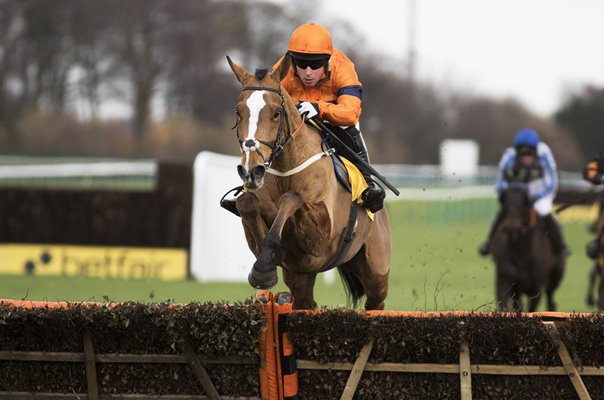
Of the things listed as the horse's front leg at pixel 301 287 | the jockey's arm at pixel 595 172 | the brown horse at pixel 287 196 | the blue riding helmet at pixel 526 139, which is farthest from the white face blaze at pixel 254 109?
the blue riding helmet at pixel 526 139

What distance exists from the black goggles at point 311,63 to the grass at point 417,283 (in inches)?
56.0

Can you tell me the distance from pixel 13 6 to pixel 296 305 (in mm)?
27554

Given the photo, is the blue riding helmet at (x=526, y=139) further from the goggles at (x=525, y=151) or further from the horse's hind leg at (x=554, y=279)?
the horse's hind leg at (x=554, y=279)

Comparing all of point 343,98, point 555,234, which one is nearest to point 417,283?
point 555,234

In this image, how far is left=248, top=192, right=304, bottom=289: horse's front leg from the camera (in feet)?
17.0

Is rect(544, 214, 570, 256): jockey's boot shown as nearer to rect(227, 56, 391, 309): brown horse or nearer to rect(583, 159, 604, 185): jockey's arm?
rect(583, 159, 604, 185): jockey's arm

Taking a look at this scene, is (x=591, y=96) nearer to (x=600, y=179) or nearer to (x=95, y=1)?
(x=95, y=1)

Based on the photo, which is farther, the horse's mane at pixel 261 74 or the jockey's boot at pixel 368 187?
the jockey's boot at pixel 368 187

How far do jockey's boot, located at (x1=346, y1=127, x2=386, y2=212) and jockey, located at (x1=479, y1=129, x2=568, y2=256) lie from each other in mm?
3904

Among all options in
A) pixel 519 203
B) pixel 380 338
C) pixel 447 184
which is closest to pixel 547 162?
pixel 519 203

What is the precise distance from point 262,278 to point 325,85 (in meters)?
1.48

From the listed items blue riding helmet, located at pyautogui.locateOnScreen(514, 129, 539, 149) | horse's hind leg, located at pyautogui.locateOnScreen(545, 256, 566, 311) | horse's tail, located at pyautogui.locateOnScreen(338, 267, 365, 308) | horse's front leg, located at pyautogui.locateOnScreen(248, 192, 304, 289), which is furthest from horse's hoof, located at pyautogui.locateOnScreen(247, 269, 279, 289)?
horse's hind leg, located at pyautogui.locateOnScreen(545, 256, 566, 311)

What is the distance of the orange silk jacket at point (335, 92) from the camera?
5.92 m

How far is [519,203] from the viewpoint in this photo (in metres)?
9.88
